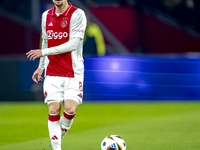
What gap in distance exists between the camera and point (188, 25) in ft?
59.5

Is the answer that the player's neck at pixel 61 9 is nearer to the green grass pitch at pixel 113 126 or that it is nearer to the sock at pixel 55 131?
the sock at pixel 55 131

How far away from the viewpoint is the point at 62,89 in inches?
217

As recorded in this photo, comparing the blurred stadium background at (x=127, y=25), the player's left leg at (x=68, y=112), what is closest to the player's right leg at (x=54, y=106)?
the player's left leg at (x=68, y=112)

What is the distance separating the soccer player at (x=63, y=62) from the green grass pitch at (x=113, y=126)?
3.45ft

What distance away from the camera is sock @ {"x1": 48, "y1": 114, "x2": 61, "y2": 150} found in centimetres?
531

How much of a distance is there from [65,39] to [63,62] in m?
0.28

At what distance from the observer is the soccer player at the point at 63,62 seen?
539cm

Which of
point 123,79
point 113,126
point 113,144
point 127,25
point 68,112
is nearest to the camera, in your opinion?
point 113,144

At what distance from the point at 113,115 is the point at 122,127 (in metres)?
1.76

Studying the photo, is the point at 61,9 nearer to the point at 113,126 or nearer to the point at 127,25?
the point at 113,126

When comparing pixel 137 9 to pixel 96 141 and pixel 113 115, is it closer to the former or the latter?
pixel 113 115

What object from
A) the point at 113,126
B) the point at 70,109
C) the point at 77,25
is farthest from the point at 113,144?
the point at 113,126

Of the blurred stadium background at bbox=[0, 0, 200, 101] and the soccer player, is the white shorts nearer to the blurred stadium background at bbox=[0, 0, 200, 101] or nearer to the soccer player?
the soccer player

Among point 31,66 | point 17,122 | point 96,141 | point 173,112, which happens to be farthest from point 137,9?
point 96,141
